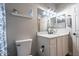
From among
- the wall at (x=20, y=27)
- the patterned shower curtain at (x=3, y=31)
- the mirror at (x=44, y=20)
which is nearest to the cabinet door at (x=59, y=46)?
the mirror at (x=44, y=20)

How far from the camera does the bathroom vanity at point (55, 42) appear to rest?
1.61 meters

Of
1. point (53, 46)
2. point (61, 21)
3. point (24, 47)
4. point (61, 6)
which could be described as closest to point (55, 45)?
point (53, 46)

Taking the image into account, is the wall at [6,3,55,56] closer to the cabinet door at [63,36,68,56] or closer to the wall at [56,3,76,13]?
the wall at [56,3,76,13]

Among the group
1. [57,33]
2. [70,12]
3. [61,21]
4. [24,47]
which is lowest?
[24,47]

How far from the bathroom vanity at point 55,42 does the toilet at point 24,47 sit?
0.55 ft

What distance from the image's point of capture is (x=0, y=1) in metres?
1.62

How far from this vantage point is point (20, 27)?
1.62m

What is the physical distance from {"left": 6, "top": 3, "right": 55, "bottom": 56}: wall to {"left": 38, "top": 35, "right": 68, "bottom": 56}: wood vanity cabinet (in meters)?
0.16

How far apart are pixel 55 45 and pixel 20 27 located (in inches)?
24.4

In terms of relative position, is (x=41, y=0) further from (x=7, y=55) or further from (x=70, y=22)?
(x=7, y=55)

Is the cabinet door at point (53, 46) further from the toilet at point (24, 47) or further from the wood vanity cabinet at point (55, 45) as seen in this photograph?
the toilet at point (24, 47)

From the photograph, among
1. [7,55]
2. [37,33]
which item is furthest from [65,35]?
[7,55]

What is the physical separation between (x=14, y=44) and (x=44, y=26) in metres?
0.55

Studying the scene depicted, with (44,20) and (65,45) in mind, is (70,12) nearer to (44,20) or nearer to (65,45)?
(44,20)
